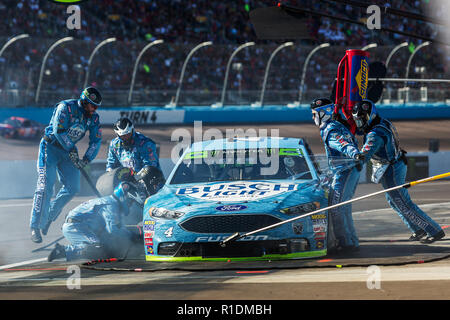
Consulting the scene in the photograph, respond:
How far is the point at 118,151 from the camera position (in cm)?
955

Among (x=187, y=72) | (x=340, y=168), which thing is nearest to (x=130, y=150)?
(x=340, y=168)

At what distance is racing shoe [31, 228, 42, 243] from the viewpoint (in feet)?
32.3

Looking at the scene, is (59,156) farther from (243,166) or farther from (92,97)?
(243,166)

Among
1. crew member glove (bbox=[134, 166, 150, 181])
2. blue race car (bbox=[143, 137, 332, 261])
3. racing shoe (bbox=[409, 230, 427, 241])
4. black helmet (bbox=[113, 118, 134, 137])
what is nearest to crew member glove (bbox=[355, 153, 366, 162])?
blue race car (bbox=[143, 137, 332, 261])

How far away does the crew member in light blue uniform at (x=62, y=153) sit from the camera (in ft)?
33.1

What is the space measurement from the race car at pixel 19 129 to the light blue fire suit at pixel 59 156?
16.2m

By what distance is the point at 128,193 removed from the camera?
28.4ft

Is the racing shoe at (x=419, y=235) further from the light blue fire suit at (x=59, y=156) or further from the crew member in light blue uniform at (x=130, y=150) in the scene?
the light blue fire suit at (x=59, y=156)

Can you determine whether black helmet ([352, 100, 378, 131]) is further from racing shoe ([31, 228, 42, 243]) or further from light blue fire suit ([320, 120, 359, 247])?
racing shoe ([31, 228, 42, 243])

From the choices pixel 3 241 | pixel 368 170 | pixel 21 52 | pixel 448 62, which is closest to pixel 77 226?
pixel 3 241

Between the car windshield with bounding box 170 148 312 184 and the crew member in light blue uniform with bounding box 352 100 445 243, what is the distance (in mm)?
809

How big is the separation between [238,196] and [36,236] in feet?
11.1
